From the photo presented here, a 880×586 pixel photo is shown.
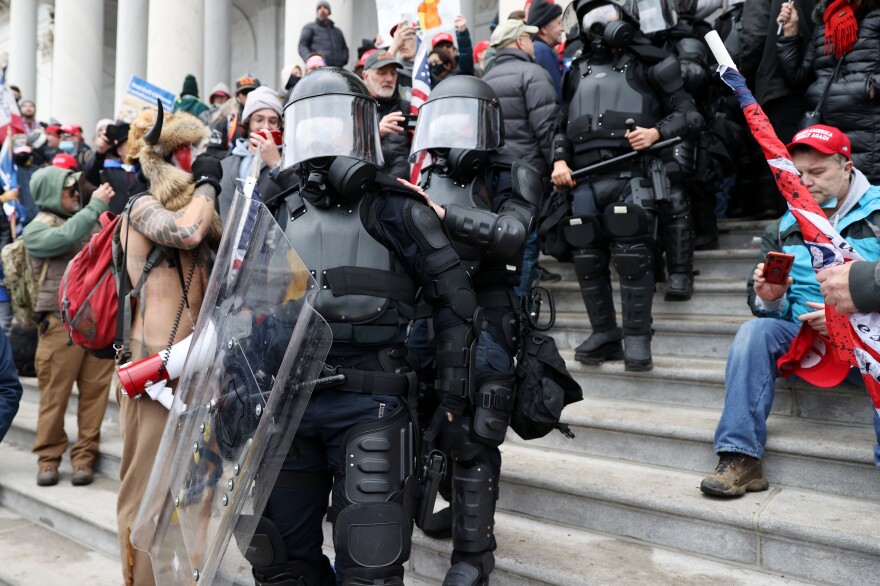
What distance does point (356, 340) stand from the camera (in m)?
2.45

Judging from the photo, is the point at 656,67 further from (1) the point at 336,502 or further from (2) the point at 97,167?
(2) the point at 97,167

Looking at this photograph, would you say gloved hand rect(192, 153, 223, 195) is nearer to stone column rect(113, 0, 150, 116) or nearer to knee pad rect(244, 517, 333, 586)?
knee pad rect(244, 517, 333, 586)

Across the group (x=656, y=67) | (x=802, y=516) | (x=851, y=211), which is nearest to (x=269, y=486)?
(x=802, y=516)

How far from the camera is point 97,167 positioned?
5680 millimetres

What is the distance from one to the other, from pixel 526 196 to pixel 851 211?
1464mm

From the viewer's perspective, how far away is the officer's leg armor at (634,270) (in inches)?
165

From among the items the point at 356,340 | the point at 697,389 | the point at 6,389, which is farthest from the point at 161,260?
the point at 697,389

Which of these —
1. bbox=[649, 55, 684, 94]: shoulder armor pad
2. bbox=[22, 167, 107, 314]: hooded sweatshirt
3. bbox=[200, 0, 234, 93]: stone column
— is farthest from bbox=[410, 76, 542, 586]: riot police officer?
bbox=[200, 0, 234, 93]: stone column

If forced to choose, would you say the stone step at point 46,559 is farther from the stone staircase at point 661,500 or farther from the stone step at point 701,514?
the stone step at point 701,514

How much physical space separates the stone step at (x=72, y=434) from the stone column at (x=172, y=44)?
7.53m

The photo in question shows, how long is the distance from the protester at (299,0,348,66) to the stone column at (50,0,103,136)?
921 centimetres

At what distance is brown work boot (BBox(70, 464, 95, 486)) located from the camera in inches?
195

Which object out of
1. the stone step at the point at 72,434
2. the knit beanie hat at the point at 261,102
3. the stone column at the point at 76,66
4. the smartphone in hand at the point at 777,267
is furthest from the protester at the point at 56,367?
the stone column at the point at 76,66

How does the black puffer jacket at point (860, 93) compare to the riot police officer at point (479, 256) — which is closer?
the riot police officer at point (479, 256)
